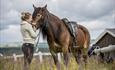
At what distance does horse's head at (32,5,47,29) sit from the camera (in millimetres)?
9828

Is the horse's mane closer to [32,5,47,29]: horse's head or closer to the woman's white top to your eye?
[32,5,47,29]: horse's head

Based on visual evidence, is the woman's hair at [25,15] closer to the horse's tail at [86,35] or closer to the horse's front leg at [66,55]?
the horse's front leg at [66,55]

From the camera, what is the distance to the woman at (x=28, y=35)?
9875 mm

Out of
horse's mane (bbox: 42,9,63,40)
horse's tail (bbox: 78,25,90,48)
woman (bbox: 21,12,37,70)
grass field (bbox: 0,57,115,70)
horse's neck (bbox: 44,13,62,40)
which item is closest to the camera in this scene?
grass field (bbox: 0,57,115,70)

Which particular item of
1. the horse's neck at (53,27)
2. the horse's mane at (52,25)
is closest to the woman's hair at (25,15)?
the horse's mane at (52,25)

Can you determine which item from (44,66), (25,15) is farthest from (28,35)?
(44,66)

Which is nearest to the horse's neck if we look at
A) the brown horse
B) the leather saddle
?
the brown horse

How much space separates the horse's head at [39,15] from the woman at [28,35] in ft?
0.38

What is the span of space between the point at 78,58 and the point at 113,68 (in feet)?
8.78

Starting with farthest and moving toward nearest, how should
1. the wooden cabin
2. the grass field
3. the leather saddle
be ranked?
the wooden cabin → the leather saddle → the grass field

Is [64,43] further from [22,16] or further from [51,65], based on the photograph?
[22,16]

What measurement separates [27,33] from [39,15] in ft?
1.78

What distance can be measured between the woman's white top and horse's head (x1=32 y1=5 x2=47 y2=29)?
7.5 inches

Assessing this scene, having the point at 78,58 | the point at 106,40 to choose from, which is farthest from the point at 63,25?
the point at 106,40
